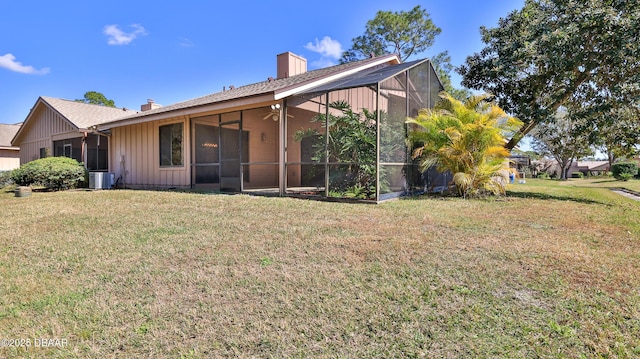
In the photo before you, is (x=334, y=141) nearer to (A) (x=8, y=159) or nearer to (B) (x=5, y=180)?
(B) (x=5, y=180)

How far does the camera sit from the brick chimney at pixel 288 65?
44.2ft

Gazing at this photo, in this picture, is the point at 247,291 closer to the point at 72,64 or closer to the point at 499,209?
the point at 499,209

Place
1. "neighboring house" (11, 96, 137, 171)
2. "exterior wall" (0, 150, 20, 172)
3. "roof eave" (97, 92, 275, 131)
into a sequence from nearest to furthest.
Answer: "roof eave" (97, 92, 275, 131), "neighboring house" (11, 96, 137, 171), "exterior wall" (0, 150, 20, 172)

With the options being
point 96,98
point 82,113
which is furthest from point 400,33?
point 96,98

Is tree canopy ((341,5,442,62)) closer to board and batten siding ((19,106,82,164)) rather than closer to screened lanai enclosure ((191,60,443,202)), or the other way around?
screened lanai enclosure ((191,60,443,202))

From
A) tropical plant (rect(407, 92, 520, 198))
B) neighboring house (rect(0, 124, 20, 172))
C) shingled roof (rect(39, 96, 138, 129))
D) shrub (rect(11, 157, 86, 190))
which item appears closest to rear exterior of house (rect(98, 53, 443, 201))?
tropical plant (rect(407, 92, 520, 198))

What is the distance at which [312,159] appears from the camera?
27.2 ft

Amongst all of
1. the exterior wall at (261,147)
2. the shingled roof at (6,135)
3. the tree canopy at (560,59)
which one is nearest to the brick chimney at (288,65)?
the exterior wall at (261,147)

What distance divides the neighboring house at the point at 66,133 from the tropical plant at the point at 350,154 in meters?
10.7

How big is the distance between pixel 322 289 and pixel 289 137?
7.52 meters

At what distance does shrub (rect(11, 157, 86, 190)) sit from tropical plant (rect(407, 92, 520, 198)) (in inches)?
456

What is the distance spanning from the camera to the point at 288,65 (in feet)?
44.1

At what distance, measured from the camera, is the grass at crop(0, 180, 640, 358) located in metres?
1.83

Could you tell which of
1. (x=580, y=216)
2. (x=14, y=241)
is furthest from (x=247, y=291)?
(x=580, y=216)
